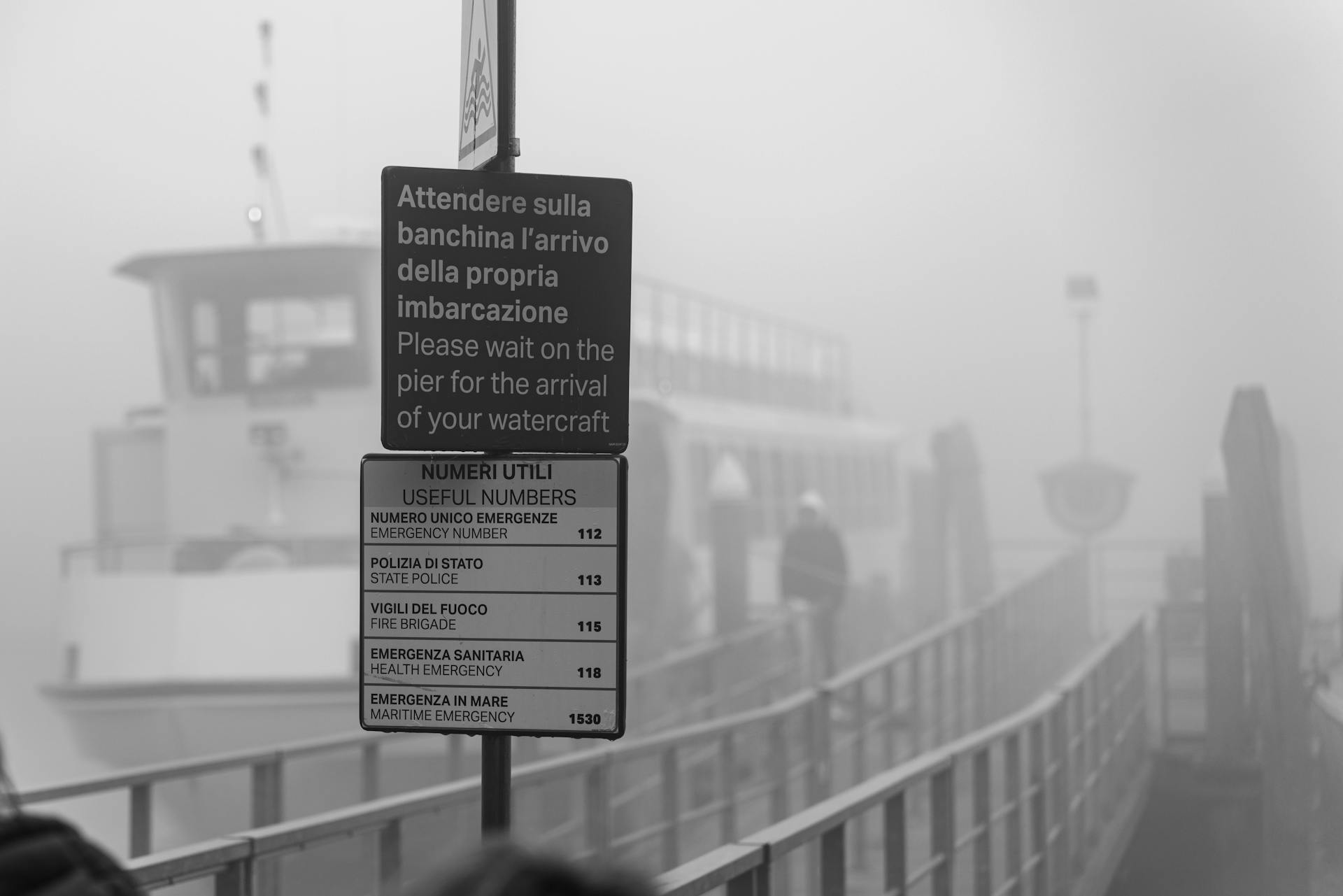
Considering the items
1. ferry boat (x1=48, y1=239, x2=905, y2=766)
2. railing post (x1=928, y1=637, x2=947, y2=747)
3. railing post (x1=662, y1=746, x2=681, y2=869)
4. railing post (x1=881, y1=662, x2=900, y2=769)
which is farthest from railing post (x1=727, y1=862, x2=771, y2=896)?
ferry boat (x1=48, y1=239, x2=905, y2=766)

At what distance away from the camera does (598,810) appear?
3.28 metres

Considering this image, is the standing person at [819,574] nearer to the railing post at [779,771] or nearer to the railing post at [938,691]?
the railing post at [938,691]

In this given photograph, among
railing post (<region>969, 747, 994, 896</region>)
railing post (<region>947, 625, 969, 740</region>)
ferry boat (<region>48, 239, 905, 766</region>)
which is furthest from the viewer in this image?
ferry boat (<region>48, 239, 905, 766</region>)

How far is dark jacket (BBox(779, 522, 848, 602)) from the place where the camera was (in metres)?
7.84

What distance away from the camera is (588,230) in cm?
166

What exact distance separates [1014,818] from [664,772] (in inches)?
30.1

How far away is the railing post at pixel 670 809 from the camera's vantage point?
12.3ft

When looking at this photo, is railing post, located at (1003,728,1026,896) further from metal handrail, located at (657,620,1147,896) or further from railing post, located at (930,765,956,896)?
railing post, located at (930,765,956,896)

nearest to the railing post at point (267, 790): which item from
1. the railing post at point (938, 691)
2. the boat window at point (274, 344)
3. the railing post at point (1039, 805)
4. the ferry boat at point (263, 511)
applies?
the railing post at point (1039, 805)

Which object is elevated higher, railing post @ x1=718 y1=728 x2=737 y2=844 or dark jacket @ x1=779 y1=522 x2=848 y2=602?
dark jacket @ x1=779 y1=522 x2=848 y2=602

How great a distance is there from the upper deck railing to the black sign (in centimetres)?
643

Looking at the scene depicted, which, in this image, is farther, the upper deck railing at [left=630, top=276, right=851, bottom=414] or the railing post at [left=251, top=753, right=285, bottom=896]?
the upper deck railing at [left=630, top=276, right=851, bottom=414]

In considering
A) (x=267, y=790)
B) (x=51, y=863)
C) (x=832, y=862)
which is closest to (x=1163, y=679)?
(x=267, y=790)

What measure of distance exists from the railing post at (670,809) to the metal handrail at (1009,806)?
0.98 ft
